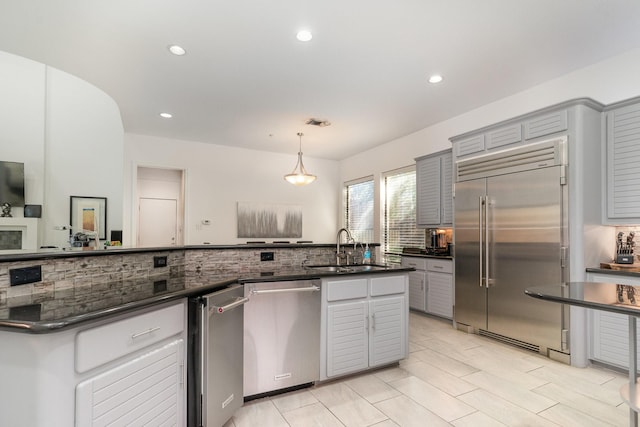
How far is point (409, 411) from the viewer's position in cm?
215

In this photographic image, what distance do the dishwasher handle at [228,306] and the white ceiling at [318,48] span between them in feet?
7.11

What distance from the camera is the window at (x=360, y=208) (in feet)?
21.3

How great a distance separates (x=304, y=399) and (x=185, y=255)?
1463 mm

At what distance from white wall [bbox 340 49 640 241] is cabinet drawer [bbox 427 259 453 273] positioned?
1721 mm

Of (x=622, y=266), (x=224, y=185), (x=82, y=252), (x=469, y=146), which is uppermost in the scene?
(x=469, y=146)

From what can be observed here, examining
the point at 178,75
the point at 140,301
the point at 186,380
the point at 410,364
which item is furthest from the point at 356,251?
the point at 178,75

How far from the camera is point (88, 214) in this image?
4.38 metres

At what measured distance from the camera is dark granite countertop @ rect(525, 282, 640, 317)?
1.27 metres

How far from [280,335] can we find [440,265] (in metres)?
2.84

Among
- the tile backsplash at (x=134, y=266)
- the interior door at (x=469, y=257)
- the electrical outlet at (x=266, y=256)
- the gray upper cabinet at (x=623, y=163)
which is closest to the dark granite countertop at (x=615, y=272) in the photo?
the gray upper cabinet at (x=623, y=163)

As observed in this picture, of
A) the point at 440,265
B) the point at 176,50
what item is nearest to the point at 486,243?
the point at 440,265

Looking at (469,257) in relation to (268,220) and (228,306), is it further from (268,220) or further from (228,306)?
(268,220)

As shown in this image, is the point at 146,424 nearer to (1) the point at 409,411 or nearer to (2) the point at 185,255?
(2) the point at 185,255

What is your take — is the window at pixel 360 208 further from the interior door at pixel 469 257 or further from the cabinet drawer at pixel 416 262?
the interior door at pixel 469 257
